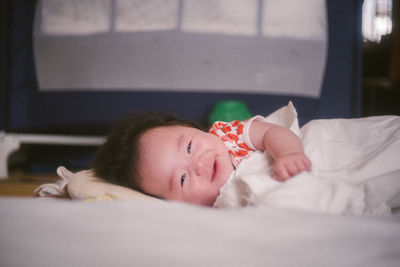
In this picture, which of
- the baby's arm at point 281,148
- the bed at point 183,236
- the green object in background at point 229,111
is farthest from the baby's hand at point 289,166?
the green object in background at point 229,111

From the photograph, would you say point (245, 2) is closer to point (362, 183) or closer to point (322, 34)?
point (322, 34)

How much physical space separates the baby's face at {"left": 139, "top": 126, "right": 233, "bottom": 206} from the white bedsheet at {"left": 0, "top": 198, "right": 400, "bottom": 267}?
1.00ft

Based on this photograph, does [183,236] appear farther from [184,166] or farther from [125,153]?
[125,153]

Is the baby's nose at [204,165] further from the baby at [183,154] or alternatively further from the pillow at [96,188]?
the pillow at [96,188]

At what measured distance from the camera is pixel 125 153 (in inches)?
28.3

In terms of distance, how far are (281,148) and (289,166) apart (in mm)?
73

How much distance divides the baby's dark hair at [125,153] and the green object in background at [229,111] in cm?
61

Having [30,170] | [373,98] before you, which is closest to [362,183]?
[30,170]

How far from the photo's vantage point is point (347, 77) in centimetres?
148

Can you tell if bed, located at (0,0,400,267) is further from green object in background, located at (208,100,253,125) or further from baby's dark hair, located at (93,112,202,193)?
green object in background, located at (208,100,253,125)

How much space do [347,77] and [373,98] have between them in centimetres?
125

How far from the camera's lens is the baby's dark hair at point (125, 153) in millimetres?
708

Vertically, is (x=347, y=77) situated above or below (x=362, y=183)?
above

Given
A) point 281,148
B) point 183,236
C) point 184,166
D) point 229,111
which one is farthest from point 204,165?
point 229,111
